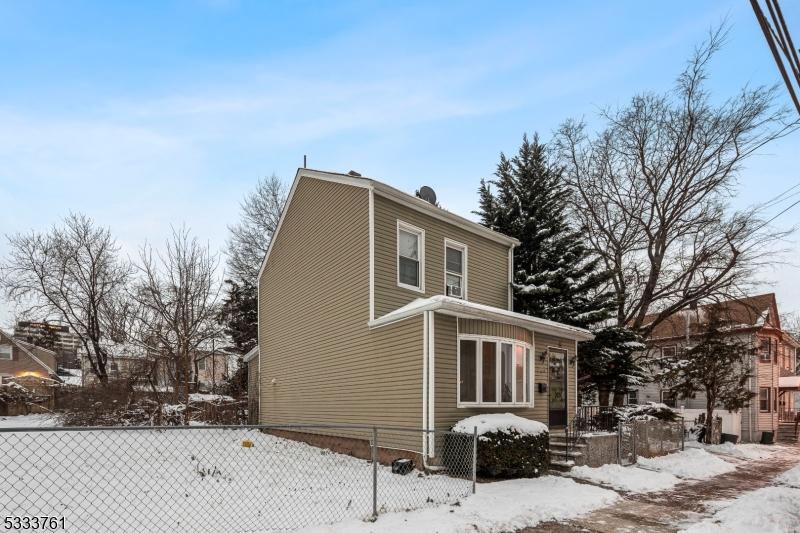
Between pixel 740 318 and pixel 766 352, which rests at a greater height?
pixel 740 318

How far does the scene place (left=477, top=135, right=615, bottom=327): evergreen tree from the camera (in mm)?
17062

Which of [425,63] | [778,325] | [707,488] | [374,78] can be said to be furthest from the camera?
[778,325]

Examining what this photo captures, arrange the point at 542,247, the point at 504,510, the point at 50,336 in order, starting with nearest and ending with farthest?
1. the point at 504,510
2. the point at 542,247
3. the point at 50,336

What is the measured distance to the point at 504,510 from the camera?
7023 mm

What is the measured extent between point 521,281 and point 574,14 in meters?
10.6

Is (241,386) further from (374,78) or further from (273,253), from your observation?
(374,78)

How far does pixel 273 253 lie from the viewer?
1794cm

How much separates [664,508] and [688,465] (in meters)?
6.12

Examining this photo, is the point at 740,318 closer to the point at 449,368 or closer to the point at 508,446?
the point at 508,446

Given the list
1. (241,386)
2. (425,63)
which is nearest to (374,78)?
(425,63)

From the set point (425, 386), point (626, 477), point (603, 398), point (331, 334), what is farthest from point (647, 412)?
point (331, 334)

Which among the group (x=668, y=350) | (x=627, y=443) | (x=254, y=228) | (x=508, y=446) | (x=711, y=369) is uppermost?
(x=254, y=228)

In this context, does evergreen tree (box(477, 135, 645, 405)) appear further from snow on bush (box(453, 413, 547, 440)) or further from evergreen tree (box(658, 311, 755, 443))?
snow on bush (box(453, 413, 547, 440))

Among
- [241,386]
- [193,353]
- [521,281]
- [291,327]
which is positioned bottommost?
[241,386]
